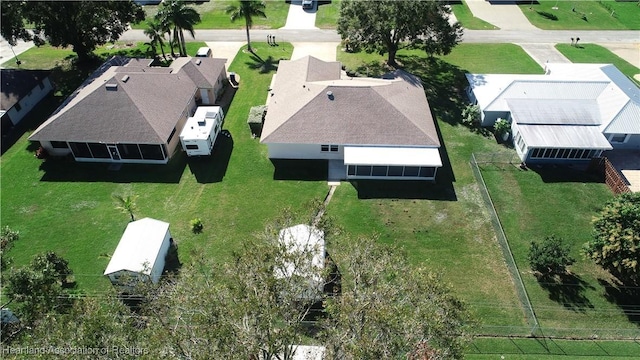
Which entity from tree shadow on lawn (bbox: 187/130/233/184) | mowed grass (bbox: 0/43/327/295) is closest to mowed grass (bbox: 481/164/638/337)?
mowed grass (bbox: 0/43/327/295)

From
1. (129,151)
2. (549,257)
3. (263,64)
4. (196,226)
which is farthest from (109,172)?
(549,257)

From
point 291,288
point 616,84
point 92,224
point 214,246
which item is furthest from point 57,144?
point 616,84

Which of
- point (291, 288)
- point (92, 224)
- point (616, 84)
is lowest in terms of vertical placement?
point (92, 224)

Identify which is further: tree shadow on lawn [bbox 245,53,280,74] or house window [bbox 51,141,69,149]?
tree shadow on lawn [bbox 245,53,280,74]

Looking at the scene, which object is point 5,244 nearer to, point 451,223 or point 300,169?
point 300,169

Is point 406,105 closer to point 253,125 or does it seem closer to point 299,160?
point 299,160

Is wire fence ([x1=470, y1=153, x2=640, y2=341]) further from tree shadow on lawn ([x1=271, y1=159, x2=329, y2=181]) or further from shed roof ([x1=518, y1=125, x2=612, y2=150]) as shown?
tree shadow on lawn ([x1=271, y1=159, x2=329, y2=181])

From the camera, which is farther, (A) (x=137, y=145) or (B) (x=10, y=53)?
(B) (x=10, y=53)
